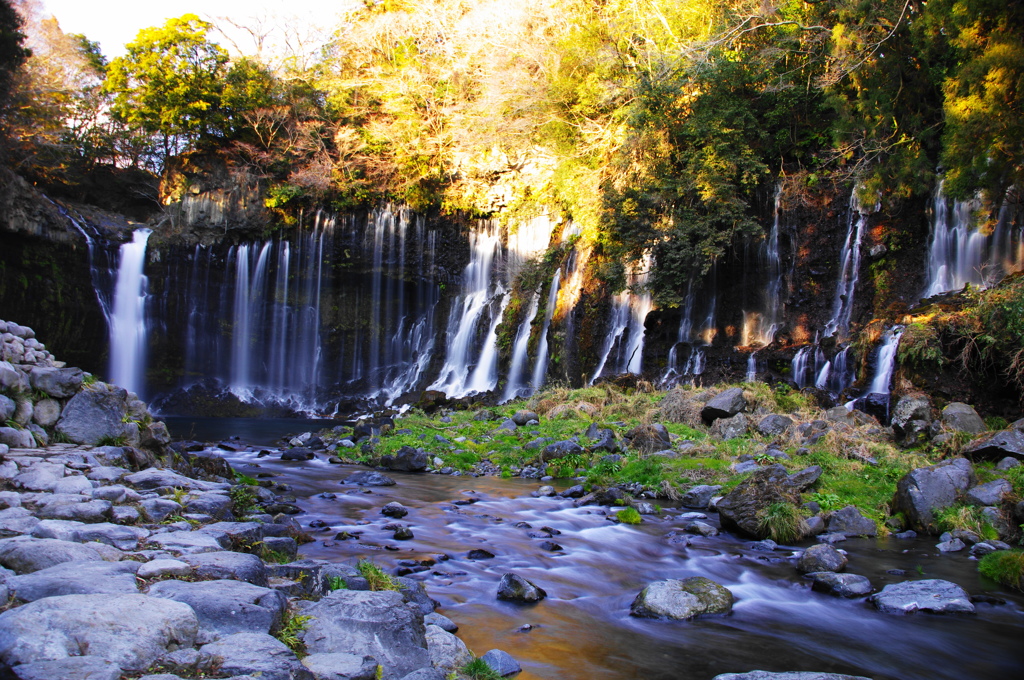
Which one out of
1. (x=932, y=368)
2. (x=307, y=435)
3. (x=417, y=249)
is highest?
(x=417, y=249)

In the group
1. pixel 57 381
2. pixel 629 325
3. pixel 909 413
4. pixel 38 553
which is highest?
pixel 629 325

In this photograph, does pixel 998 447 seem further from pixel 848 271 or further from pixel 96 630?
pixel 848 271

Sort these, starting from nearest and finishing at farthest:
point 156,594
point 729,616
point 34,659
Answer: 1. point 34,659
2. point 156,594
3. point 729,616

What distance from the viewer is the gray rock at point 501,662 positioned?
355 cm

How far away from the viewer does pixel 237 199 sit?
2795 cm

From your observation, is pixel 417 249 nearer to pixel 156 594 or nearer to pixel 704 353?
pixel 704 353

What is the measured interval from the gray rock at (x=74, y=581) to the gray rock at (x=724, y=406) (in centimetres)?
1006

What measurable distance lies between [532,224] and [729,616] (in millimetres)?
22082

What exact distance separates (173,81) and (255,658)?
2963 cm

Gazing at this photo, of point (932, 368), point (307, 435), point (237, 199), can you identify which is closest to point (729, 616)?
point (932, 368)

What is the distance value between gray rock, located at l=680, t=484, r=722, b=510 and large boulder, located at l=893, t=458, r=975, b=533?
1.98 meters

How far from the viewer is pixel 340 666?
9.09 ft

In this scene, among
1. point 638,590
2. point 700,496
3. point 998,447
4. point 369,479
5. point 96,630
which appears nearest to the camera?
point 96,630

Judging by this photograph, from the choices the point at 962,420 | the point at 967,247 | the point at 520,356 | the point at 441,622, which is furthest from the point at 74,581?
the point at 520,356
